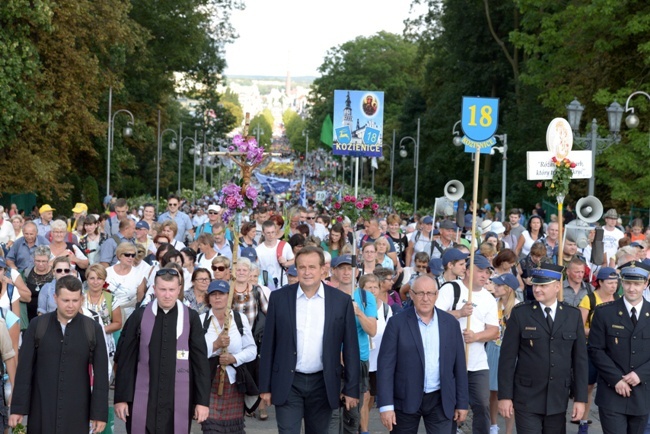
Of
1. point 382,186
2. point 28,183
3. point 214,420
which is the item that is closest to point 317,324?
point 214,420

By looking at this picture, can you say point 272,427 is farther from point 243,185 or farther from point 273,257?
point 273,257

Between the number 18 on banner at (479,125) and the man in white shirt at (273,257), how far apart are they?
8.69 feet

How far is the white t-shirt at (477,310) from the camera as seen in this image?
9789 millimetres

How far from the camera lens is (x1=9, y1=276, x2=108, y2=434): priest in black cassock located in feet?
25.5

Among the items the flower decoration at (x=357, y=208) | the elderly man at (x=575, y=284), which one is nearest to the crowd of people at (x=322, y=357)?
the elderly man at (x=575, y=284)

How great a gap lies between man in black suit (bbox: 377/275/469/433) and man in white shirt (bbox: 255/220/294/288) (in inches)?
261

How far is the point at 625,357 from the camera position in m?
8.80

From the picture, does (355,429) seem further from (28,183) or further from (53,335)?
(28,183)

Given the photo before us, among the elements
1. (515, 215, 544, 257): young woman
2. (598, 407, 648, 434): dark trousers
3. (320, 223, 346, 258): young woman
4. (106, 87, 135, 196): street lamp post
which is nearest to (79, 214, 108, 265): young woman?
(320, 223, 346, 258): young woman

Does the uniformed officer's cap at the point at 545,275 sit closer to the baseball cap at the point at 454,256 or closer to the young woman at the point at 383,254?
the baseball cap at the point at 454,256

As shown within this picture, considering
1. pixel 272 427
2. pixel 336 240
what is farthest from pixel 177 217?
pixel 272 427

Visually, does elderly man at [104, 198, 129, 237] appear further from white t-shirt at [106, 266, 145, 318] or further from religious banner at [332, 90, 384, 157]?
religious banner at [332, 90, 384, 157]

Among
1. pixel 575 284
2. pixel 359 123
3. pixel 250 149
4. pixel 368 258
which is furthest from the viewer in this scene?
pixel 359 123

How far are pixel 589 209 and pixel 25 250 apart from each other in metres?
7.86
